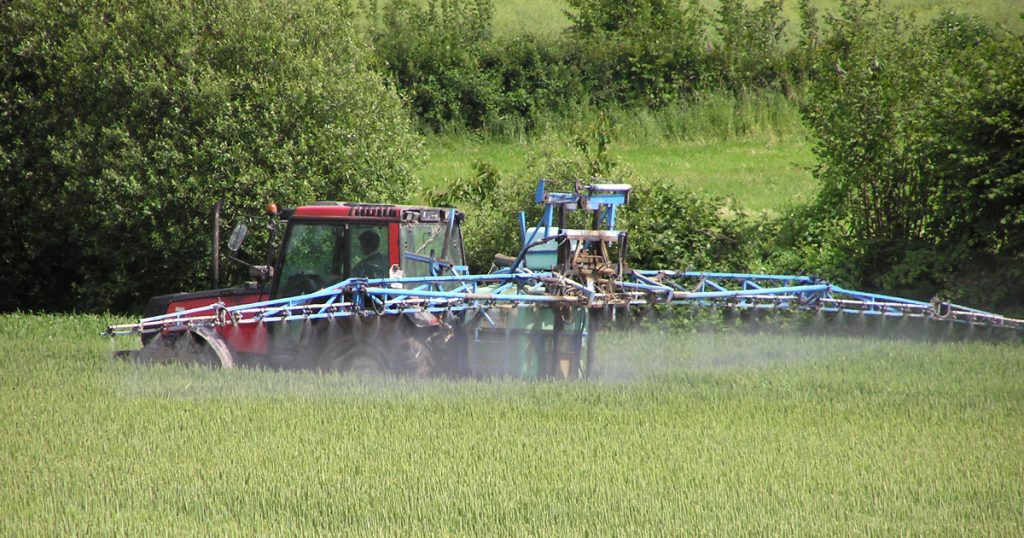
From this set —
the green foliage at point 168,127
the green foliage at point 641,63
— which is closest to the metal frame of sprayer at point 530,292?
the green foliage at point 168,127

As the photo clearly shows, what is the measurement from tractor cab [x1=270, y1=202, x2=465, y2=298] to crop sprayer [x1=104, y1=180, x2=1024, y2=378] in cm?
1

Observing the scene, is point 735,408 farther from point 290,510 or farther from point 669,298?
point 290,510

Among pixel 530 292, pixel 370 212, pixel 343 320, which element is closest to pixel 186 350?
pixel 343 320

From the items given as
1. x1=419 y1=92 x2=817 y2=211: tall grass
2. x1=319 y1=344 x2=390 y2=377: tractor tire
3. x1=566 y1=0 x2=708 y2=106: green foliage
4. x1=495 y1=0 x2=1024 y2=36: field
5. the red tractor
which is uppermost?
x1=495 y1=0 x2=1024 y2=36: field

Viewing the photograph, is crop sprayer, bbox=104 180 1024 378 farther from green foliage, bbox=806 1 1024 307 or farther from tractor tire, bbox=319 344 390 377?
green foliage, bbox=806 1 1024 307

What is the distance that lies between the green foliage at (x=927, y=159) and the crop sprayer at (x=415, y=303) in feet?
12.9

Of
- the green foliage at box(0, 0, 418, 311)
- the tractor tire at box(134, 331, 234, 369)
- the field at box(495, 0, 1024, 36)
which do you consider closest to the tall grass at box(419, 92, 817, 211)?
the field at box(495, 0, 1024, 36)

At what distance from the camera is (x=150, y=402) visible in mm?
10773

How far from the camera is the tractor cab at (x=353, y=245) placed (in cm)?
1189

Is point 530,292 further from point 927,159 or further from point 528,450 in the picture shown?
point 927,159

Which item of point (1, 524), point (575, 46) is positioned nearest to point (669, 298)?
point (1, 524)

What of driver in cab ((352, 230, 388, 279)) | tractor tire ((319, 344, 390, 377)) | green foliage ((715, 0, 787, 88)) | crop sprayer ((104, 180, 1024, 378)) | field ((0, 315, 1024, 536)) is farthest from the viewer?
green foliage ((715, 0, 787, 88))

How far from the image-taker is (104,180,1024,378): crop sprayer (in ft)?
37.0

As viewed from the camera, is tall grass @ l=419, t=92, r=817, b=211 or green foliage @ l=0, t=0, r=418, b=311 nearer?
green foliage @ l=0, t=0, r=418, b=311
